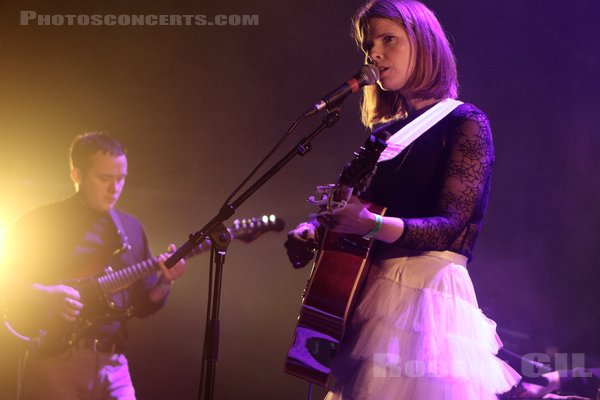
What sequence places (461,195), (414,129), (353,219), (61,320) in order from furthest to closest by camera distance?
(61,320), (414,129), (461,195), (353,219)

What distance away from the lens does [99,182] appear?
4.46 metres

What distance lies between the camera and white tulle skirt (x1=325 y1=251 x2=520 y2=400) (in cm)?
178

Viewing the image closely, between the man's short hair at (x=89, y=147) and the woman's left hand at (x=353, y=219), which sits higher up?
the man's short hair at (x=89, y=147)

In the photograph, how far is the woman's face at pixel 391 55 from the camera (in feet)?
7.12

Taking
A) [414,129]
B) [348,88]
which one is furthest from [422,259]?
[348,88]

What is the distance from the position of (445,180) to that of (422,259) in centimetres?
25

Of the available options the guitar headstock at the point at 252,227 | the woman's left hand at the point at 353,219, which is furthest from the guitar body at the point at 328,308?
the guitar headstock at the point at 252,227

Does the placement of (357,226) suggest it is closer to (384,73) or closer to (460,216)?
(460,216)

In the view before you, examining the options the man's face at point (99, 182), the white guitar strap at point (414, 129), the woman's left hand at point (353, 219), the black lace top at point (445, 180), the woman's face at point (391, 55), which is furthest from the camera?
the man's face at point (99, 182)

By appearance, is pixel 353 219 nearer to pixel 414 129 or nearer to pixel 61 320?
pixel 414 129

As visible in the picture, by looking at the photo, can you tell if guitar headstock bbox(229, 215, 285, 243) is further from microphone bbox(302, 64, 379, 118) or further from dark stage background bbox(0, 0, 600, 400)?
microphone bbox(302, 64, 379, 118)

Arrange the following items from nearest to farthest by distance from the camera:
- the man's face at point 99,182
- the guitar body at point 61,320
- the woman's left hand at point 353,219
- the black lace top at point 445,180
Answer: the woman's left hand at point 353,219
the black lace top at point 445,180
the guitar body at point 61,320
the man's face at point 99,182

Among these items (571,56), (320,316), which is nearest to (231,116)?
(571,56)

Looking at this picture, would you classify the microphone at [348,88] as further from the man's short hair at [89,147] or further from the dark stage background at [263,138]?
the man's short hair at [89,147]
